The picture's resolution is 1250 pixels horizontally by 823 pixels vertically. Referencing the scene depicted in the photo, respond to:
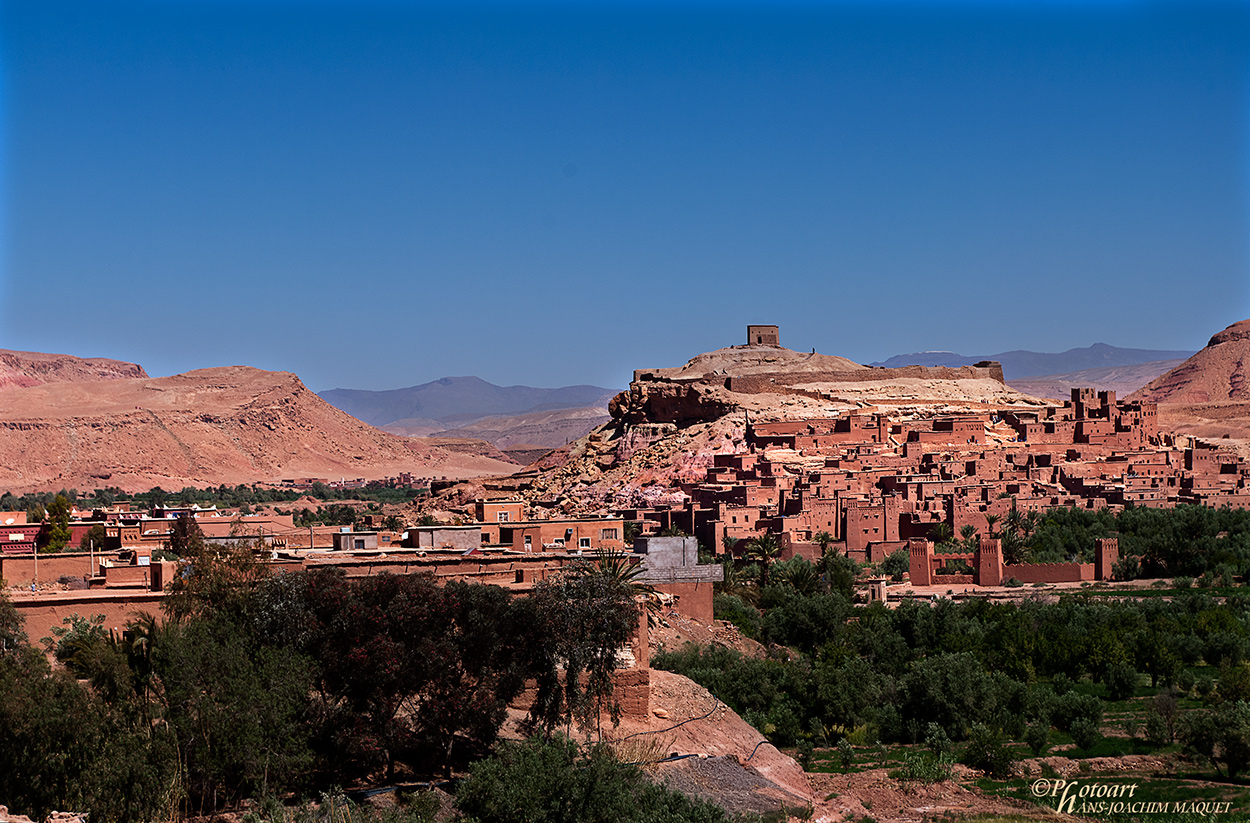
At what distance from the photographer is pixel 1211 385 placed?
128375 mm

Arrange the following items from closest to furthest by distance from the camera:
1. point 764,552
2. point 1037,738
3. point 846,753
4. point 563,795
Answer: point 563,795
point 846,753
point 1037,738
point 764,552

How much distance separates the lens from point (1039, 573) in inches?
1528

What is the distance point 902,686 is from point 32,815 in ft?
47.0

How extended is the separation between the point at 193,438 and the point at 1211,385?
86.2 meters

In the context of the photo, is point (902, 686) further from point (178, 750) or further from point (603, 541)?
point (178, 750)

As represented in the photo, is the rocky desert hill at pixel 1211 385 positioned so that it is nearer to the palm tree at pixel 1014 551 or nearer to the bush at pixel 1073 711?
the palm tree at pixel 1014 551

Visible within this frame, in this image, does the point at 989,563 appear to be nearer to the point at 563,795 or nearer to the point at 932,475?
the point at 932,475

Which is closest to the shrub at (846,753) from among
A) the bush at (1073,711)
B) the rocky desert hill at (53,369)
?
the bush at (1073,711)

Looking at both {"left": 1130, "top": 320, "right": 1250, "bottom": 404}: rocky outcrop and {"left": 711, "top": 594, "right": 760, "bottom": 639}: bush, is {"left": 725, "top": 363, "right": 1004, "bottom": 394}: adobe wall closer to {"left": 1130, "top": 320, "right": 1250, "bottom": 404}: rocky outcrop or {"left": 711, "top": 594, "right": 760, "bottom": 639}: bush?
{"left": 711, "top": 594, "right": 760, "bottom": 639}: bush

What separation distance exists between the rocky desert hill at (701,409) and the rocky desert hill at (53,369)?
115275mm

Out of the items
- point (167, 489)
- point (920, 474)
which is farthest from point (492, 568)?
point (167, 489)

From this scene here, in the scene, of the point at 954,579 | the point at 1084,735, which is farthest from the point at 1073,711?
the point at 954,579

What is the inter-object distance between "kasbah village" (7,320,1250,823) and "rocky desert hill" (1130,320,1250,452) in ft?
113

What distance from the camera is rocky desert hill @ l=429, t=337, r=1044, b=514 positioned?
188 feet
